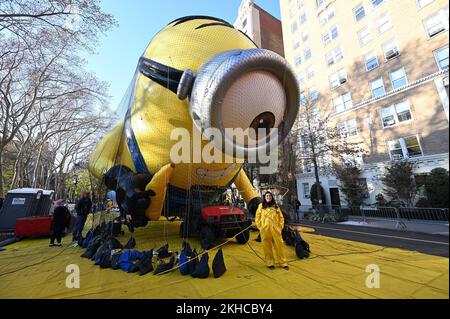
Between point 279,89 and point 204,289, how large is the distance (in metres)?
3.63

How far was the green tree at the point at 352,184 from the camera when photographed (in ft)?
50.5

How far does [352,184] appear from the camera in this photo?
614 inches

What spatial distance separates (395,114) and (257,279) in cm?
1513

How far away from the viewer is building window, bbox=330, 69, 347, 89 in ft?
65.7

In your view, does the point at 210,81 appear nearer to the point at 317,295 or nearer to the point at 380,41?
the point at 317,295

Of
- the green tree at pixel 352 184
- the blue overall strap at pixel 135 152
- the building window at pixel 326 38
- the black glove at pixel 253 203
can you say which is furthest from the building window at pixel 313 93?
the blue overall strap at pixel 135 152

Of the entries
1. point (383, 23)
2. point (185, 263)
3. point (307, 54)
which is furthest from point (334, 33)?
point (185, 263)

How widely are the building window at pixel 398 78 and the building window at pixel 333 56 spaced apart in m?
7.40

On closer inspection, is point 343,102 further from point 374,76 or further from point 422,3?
point 422,3

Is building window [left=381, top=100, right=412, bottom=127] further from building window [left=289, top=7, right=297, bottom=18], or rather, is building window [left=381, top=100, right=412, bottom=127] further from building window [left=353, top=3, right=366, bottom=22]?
building window [left=289, top=7, right=297, bottom=18]

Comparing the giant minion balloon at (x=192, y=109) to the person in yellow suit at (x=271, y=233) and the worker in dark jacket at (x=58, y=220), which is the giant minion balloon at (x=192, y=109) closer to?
the person in yellow suit at (x=271, y=233)

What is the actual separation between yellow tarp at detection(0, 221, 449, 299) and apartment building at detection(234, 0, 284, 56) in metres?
39.5

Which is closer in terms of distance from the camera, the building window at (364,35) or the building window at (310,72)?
the building window at (364,35)
